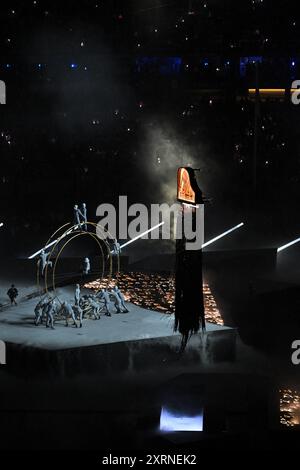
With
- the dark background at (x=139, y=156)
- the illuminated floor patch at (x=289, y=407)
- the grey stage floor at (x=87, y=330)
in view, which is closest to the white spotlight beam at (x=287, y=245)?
the dark background at (x=139, y=156)

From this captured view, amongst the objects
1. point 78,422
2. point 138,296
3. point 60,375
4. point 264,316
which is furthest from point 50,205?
point 78,422

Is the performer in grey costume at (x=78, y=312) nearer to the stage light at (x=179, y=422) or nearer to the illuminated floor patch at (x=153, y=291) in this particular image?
the illuminated floor patch at (x=153, y=291)

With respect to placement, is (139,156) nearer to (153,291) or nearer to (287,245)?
(287,245)

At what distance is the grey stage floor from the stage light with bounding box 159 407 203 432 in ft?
17.6

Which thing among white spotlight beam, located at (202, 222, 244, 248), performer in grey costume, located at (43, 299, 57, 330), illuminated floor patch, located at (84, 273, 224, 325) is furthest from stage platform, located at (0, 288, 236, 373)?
white spotlight beam, located at (202, 222, 244, 248)

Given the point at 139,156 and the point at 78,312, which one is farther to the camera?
the point at 139,156

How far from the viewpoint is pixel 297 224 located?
143 feet

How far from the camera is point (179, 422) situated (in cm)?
1814

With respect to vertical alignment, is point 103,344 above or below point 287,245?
below

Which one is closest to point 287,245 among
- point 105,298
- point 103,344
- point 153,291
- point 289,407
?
point 153,291

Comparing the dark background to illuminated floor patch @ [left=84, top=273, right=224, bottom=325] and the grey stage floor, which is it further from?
the grey stage floor

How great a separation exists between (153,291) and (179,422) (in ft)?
42.7

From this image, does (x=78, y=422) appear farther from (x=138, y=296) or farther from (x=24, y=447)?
(x=138, y=296)

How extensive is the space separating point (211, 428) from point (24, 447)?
4885 millimetres
